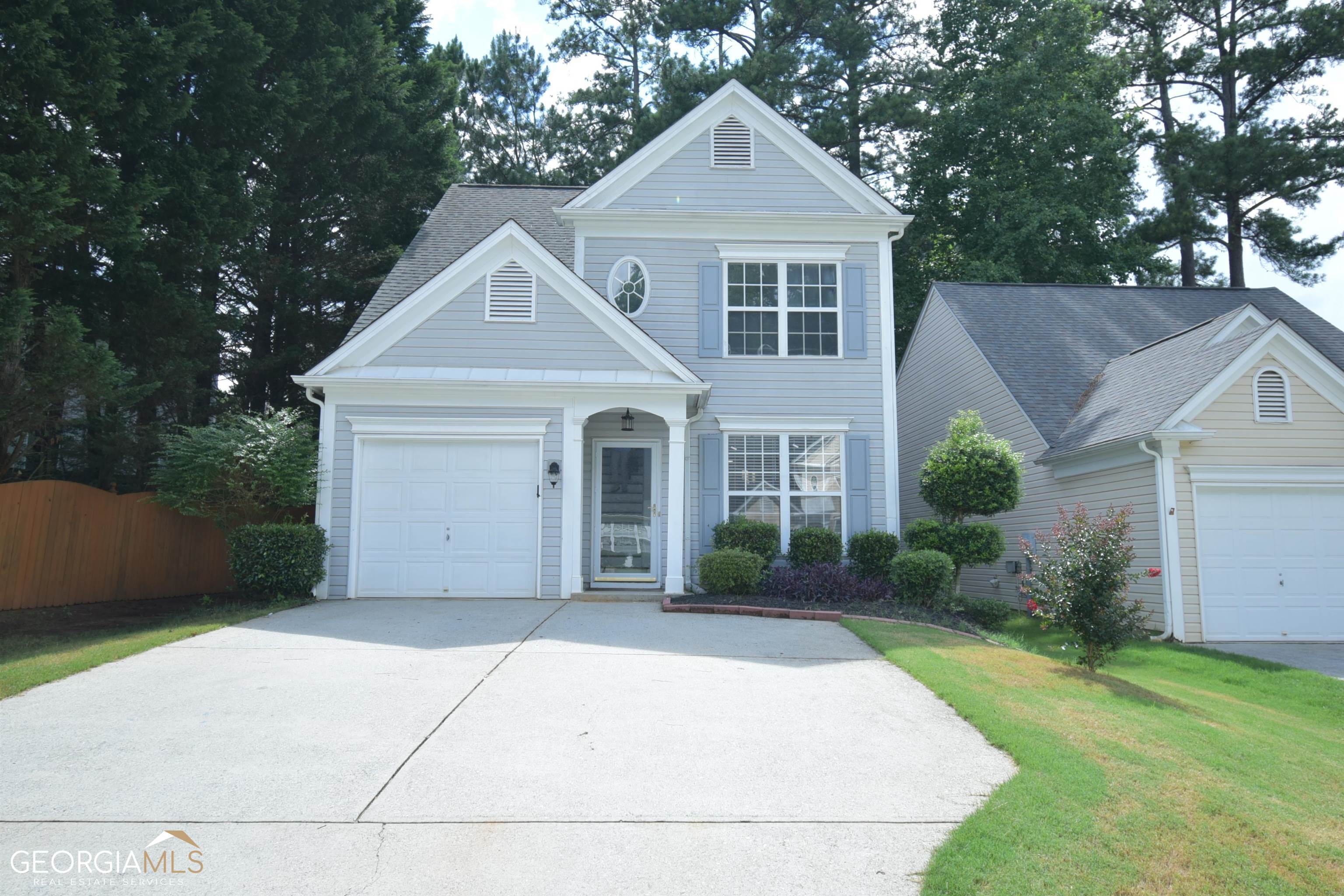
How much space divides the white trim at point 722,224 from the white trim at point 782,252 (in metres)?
0.15

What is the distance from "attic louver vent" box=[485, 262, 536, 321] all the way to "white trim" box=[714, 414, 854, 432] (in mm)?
3583

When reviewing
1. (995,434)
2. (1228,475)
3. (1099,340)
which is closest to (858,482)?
(995,434)

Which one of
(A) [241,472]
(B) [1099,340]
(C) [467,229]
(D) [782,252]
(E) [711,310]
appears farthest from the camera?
(B) [1099,340]

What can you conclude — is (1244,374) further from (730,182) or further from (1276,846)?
(1276,846)

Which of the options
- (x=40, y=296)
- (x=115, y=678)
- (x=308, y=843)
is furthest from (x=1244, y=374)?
(x=40, y=296)

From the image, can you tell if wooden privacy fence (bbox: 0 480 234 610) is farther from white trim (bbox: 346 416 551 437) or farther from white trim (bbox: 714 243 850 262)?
white trim (bbox: 714 243 850 262)

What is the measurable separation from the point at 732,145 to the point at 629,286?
307 cm

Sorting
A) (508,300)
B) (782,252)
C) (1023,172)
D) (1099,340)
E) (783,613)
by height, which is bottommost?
(783,613)

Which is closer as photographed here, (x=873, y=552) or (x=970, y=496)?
(x=970, y=496)

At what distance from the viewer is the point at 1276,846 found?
4180 millimetres

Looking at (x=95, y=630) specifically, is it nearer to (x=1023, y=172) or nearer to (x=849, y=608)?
(x=849, y=608)

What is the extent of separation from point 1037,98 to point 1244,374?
18381 millimetres

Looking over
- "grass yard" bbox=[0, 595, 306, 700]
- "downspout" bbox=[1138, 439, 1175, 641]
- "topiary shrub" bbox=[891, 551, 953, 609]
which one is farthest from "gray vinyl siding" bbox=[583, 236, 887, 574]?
"grass yard" bbox=[0, 595, 306, 700]

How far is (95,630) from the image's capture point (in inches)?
403
